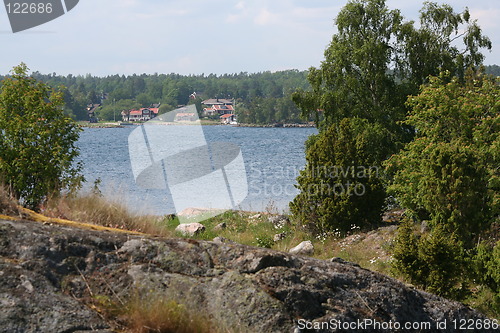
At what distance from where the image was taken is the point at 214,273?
457cm

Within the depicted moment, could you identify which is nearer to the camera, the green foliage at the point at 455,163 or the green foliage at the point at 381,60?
the green foliage at the point at 455,163

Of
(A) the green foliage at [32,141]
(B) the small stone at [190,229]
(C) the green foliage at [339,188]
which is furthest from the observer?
(C) the green foliage at [339,188]

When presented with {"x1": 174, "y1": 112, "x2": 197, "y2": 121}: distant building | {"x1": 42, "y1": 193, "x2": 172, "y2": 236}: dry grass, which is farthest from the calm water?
{"x1": 174, "y1": 112, "x2": 197, "y2": 121}: distant building

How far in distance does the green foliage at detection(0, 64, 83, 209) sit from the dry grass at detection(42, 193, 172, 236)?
89.6 inches

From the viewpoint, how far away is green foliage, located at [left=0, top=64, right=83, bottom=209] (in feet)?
35.9

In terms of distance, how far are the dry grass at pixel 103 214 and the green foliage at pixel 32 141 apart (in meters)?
2.28

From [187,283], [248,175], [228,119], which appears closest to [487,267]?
[187,283]

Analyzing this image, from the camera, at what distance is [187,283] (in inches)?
173

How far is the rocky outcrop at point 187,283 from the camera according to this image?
12.9 ft

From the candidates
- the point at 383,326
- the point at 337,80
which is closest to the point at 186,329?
the point at 383,326

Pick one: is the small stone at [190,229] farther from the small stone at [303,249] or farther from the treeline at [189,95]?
the treeline at [189,95]

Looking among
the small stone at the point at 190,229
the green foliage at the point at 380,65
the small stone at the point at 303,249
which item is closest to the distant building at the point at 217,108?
the green foliage at the point at 380,65

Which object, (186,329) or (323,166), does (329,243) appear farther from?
(186,329)

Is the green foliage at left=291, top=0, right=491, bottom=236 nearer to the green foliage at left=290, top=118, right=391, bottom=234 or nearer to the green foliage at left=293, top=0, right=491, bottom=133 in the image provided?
the green foliage at left=293, top=0, right=491, bottom=133
